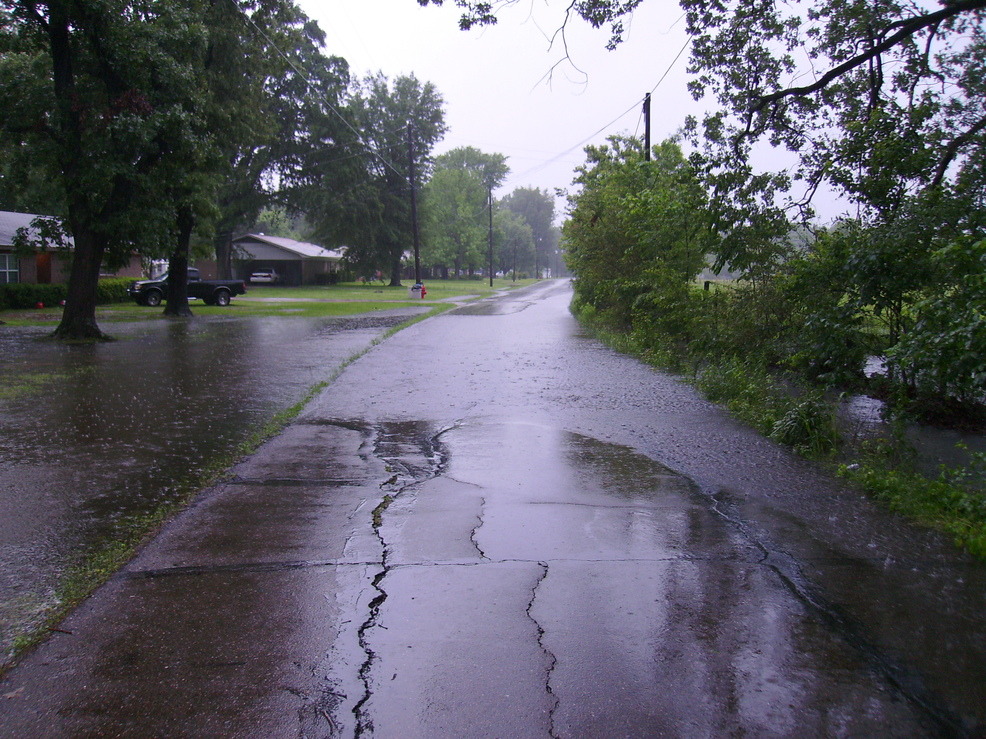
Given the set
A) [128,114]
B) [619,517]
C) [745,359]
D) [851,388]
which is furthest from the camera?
[128,114]

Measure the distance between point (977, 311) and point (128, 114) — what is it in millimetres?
16707

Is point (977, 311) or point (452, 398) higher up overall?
point (977, 311)

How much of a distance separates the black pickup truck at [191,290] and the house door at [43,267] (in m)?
3.20

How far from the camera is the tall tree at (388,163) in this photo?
181 ft

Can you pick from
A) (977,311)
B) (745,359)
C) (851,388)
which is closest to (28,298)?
(745,359)

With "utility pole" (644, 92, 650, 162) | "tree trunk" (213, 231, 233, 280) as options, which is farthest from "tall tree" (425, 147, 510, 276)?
"utility pole" (644, 92, 650, 162)

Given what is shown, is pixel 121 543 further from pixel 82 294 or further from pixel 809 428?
pixel 82 294

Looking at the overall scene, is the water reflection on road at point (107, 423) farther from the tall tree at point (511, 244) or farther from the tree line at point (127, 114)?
the tall tree at point (511, 244)

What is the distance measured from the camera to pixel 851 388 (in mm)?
9023

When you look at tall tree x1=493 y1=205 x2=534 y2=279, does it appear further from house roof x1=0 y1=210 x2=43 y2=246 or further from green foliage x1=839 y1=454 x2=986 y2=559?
green foliage x1=839 y1=454 x2=986 y2=559

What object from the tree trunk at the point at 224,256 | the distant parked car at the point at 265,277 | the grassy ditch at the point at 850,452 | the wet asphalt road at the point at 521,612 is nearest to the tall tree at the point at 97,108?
the wet asphalt road at the point at 521,612

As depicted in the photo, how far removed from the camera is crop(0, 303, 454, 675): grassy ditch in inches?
152

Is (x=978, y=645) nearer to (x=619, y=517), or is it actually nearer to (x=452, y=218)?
(x=619, y=517)

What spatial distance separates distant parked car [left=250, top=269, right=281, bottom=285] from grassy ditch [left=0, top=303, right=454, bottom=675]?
55367 mm
